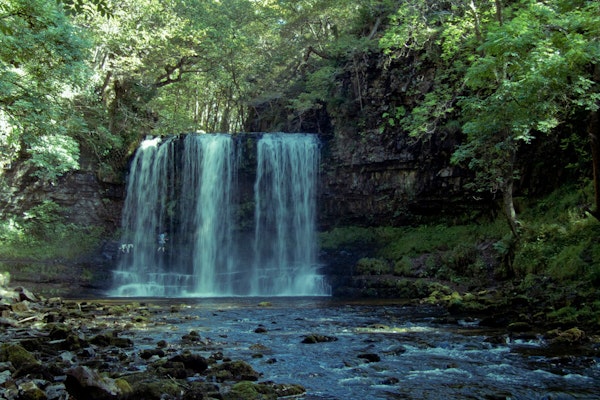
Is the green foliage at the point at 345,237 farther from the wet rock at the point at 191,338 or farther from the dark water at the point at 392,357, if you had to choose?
the wet rock at the point at 191,338

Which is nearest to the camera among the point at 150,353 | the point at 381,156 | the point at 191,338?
the point at 150,353

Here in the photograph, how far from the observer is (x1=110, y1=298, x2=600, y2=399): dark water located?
5844 millimetres

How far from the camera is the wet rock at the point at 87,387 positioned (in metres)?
4.77

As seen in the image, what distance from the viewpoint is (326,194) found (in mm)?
23312

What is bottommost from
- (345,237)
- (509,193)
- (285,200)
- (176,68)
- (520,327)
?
(520,327)

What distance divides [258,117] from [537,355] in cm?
2403

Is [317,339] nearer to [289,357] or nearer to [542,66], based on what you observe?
[289,357]

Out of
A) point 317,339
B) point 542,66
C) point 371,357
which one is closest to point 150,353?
point 317,339

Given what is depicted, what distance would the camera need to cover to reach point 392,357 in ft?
24.7

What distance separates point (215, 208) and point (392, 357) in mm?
16754

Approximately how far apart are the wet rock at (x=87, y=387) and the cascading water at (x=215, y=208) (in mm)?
17014

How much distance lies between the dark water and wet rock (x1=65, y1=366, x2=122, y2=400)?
7.02 feet

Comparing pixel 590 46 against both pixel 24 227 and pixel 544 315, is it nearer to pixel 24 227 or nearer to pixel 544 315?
pixel 544 315

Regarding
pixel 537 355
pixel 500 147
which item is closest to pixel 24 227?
pixel 500 147
